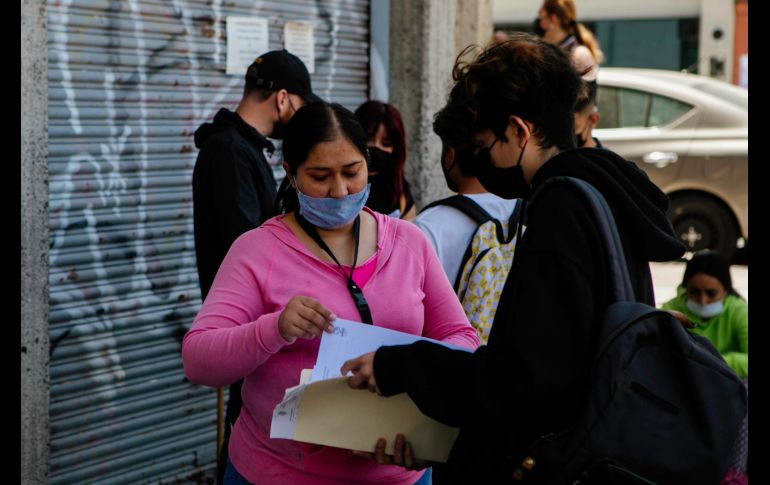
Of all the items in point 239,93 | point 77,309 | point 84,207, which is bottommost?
point 77,309

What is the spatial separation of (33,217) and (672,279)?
293 inches

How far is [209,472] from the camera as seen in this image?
5.16 metres

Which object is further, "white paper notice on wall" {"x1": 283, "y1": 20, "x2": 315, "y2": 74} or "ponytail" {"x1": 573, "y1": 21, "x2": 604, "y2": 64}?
"ponytail" {"x1": 573, "y1": 21, "x2": 604, "y2": 64}

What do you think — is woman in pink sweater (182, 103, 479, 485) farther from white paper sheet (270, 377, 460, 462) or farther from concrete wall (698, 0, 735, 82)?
concrete wall (698, 0, 735, 82)

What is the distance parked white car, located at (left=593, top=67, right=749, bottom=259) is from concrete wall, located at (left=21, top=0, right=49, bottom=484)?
282 inches

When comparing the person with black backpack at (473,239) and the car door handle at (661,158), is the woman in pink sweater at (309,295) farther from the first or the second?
the car door handle at (661,158)

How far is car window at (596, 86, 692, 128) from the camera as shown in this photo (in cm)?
1068

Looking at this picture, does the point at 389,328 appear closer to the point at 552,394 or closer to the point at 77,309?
the point at 552,394

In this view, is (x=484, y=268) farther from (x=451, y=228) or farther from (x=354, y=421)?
(x=354, y=421)

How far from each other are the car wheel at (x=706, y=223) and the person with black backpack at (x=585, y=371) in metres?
8.79

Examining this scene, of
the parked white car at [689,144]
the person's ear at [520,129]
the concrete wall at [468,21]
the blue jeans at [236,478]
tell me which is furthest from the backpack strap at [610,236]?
the parked white car at [689,144]

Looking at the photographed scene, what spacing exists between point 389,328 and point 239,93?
8.72 feet

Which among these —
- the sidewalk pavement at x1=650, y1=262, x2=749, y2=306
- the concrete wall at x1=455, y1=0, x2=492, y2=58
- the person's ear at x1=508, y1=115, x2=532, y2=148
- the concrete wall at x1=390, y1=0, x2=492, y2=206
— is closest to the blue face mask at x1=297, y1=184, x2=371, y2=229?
the person's ear at x1=508, y1=115, x2=532, y2=148

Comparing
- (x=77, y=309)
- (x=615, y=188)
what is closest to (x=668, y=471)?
(x=615, y=188)
